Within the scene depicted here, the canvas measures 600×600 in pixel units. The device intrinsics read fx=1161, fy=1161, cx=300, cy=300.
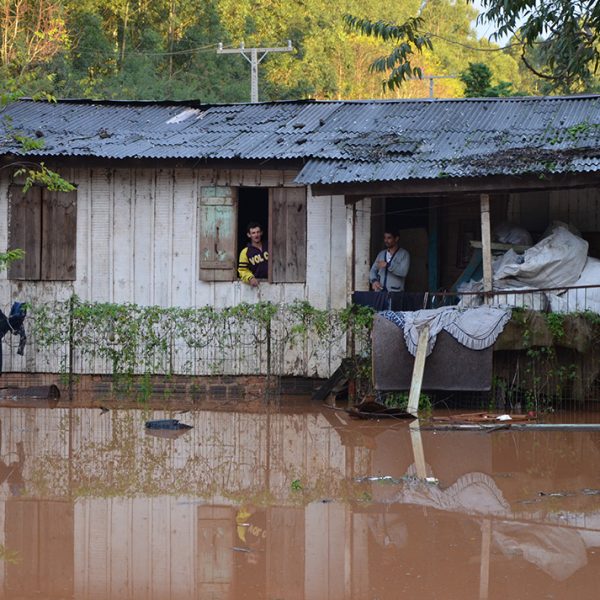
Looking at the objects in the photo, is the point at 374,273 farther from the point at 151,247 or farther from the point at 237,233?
the point at 151,247

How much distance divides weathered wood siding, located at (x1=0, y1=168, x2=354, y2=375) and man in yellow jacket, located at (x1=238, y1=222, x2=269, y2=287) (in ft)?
0.55

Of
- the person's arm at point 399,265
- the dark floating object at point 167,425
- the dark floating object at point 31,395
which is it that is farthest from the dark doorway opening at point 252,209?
the dark floating object at point 167,425

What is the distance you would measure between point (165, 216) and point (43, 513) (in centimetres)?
780

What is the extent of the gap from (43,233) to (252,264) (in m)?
3.00

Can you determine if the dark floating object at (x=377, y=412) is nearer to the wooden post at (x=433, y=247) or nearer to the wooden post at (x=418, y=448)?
the wooden post at (x=418, y=448)

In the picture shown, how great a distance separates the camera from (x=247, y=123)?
659 inches

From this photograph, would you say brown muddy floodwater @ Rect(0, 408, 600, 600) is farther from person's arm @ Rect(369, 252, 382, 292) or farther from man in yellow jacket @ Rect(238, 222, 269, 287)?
man in yellow jacket @ Rect(238, 222, 269, 287)

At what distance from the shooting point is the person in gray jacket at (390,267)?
15352 millimetres

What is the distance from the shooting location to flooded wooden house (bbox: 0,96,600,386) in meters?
15.5

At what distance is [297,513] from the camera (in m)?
8.77

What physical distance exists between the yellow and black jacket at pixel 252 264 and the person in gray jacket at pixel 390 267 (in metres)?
1.49

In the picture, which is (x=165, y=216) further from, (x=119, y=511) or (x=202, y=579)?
(x=202, y=579)

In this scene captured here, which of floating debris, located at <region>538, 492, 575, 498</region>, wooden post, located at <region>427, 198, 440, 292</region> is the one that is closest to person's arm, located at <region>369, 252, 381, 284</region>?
wooden post, located at <region>427, 198, 440, 292</region>

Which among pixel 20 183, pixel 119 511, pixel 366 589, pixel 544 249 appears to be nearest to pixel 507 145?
pixel 544 249
